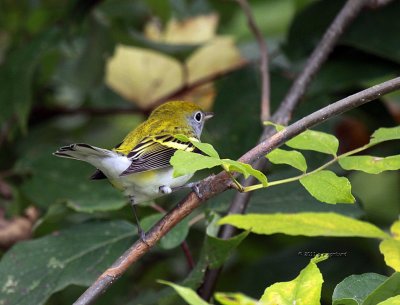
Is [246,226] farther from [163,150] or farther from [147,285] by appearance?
[147,285]

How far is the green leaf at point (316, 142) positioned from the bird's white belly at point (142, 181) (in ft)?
2.15

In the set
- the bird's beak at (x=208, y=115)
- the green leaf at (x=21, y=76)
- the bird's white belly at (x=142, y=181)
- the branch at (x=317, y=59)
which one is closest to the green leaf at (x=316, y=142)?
the bird's white belly at (x=142, y=181)

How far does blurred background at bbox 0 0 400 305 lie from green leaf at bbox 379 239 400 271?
0.62 m

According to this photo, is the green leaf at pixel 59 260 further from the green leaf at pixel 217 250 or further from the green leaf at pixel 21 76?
the green leaf at pixel 21 76

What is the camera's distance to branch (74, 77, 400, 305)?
4.78 feet

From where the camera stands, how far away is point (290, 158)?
1.52 meters

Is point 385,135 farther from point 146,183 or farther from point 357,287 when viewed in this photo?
point 146,183

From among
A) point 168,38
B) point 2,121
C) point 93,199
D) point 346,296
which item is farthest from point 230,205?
point 168,38

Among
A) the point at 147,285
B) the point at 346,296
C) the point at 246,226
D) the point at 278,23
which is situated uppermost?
the point at 278,23

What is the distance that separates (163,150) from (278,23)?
208 centimetres

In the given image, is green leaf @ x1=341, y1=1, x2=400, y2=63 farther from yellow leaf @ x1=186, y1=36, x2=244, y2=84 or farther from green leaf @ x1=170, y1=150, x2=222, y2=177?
green leaf @ x1=170, y1=150, x2=222, y2=177

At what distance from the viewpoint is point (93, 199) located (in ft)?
8.27

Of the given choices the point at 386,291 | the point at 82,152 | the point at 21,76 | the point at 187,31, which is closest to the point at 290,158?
the point at 386,291

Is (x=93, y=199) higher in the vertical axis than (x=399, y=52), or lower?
lower
